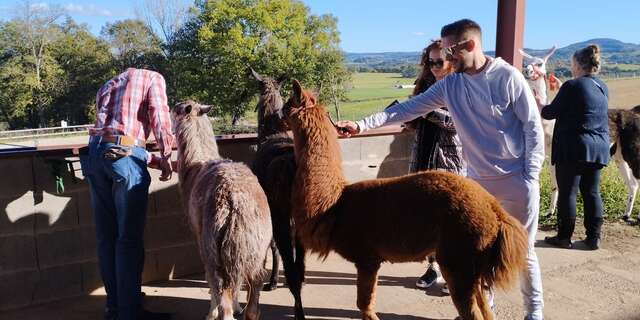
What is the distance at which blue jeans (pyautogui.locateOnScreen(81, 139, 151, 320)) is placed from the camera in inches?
130

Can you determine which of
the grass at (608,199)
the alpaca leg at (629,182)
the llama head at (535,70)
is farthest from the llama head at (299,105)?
the alpaca leg at (629,182)

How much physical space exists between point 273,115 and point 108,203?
154cm

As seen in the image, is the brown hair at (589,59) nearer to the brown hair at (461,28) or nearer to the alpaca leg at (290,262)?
the brown hair at (461,28)

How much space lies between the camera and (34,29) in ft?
68.4

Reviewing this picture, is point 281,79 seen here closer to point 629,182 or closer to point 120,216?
point 120,216

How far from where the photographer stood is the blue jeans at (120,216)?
331cm

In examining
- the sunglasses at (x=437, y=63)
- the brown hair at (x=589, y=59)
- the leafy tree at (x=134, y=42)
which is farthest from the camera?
the leafy tree at (x=134, y=42)

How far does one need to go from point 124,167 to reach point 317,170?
1.39 meters

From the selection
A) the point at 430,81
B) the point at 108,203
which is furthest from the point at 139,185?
the point at 430,81

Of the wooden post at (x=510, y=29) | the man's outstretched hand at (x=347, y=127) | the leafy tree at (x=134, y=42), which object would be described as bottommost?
the man's outstretched hand at (x=347, y=127)

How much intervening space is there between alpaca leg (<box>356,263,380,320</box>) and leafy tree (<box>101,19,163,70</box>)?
24785mm

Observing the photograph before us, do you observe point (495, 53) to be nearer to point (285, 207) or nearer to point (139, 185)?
point (285, 207)

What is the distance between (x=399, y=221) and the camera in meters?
2.66

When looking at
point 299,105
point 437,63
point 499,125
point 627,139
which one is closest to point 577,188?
point 627,139
